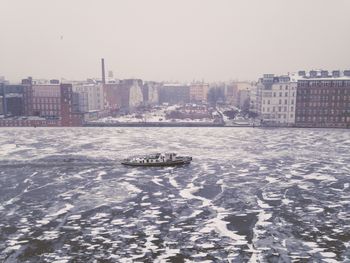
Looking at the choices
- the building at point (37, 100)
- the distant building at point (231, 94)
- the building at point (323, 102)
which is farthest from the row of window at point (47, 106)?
the distant building at point (231, 94)

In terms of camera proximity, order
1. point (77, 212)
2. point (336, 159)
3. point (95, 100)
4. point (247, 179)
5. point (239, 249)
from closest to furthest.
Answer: point (239, 249), point (77, 212), point (247, 179), point (336, 159), point (95, 100)

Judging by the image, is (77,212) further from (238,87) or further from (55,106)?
(238,87)

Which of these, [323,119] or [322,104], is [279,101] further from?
[323,119]

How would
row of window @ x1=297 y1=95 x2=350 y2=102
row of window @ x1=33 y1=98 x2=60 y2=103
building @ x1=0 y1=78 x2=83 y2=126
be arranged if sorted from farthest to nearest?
row of window @ x1=33 y1=98 x2=60 y2=103 < building @ x1=0 y1=78 x2=83 y2=126 < row of window @ x1=297 y1=95 x2=350 y2=102

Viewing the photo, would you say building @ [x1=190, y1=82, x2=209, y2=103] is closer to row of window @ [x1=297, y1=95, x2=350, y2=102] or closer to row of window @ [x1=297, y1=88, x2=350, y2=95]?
row of window @ [x1=297, y1=88, x2=350, y2=95]

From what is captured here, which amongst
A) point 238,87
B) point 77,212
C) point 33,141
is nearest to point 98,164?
point 77,212

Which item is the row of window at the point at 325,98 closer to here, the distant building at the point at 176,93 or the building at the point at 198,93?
the building at the point at 198,93

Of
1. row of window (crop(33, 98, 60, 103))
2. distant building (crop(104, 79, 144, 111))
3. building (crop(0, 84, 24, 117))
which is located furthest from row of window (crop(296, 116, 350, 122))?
building (crop(0, 84, 24, 117))
